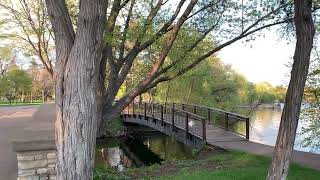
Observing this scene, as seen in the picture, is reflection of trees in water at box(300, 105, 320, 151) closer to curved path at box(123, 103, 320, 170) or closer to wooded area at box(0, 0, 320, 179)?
wooded area at box(0, 0, 320, 179)

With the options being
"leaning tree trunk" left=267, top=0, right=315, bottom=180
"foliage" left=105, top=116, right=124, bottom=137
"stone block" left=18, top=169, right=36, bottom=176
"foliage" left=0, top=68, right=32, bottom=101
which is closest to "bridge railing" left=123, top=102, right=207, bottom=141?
"foliage" left=105, top=116, right=124, bottom=137

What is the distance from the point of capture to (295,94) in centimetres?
579

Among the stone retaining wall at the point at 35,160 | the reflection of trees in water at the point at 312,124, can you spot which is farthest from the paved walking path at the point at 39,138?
the reflection of trees in water at the point at 312,124

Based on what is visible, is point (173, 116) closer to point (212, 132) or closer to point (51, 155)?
point (212, 132)

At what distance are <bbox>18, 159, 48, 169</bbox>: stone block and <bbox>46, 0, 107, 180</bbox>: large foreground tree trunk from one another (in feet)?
8.06

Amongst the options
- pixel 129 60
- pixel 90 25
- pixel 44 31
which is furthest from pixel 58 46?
pixel 44 31

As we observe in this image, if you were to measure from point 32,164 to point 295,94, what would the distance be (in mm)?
4862

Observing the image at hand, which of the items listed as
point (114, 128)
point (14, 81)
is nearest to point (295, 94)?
point (114, 128)

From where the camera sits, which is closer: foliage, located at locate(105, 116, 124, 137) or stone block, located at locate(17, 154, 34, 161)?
stone block, located at locate(17, 154, 34, 161)

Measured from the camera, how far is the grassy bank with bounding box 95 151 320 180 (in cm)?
832

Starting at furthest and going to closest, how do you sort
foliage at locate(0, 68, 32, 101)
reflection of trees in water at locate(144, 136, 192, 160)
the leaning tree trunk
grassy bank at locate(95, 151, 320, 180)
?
foliage at locate(0, 68, 32, 101), reflection of trees in water at locate(144, 136, 192, 160), grassy bank at locate(95, 151, 320, 180), the leaning tree trunk

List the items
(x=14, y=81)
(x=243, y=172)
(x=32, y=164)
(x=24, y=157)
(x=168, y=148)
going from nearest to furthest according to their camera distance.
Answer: (x=24, y=157), (x=32, y=164), (x=243, y=172), (x=168, y=148), (x=14, y=81)

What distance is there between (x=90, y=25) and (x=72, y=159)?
5.76 ft

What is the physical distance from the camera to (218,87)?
36.5 meters
